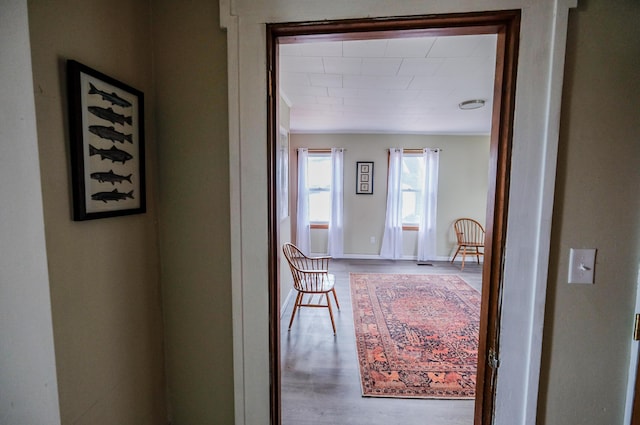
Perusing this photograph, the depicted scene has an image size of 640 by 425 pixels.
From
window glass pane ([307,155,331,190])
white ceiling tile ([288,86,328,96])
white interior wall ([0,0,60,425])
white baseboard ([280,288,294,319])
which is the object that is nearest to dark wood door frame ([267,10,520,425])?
white interior wall ([0,0,60,425])

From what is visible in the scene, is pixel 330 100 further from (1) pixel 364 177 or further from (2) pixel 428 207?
(2) pixel 428 207

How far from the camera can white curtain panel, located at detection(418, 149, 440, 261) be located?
5.02m

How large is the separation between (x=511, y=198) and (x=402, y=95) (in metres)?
2.15

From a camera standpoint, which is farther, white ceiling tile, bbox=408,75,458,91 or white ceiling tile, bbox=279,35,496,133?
white ceiling tile, bbox=408,75,458,91

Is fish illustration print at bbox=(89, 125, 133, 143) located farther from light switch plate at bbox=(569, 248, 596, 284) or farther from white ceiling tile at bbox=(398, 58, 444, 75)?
white ceiling tile at bbox=(398, 58, 444, 75)

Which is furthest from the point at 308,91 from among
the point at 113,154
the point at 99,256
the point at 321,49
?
the point at 99,256

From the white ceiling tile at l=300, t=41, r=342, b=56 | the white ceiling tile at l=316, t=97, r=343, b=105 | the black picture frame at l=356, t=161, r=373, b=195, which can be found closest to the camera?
the white ceiling tile at l=300, t=41, r=342, b=56

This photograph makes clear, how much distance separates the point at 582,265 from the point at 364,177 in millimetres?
4365

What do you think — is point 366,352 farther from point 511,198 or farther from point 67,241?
point 67,241

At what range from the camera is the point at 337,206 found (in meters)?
5.16

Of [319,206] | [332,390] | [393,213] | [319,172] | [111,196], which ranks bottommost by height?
[332,390]

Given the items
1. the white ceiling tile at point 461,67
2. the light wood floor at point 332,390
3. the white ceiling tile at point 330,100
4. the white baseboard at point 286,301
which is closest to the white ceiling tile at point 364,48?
A: the white ceiling tile at point 461,67

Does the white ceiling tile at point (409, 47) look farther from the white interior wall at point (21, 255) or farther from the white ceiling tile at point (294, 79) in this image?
the white interior wall at point (21, 255)

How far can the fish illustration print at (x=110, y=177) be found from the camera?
78 cm
